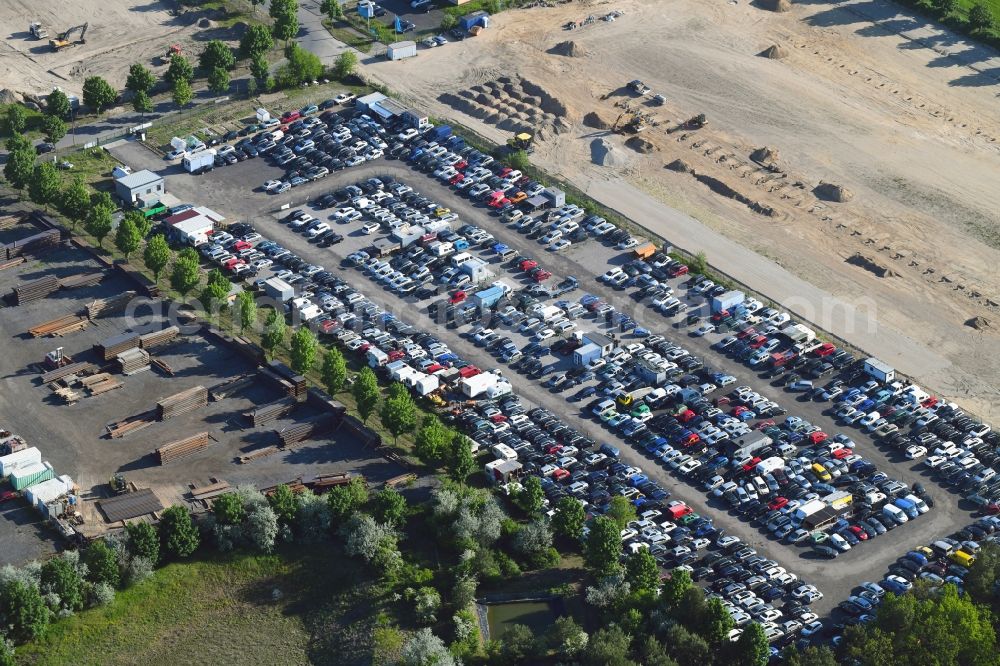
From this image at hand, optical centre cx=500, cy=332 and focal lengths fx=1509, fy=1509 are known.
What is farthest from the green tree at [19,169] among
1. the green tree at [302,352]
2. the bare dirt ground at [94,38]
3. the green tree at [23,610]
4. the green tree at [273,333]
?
the green tree at [23,610]

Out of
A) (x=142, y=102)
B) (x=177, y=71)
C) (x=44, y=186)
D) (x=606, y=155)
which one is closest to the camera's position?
(x=44, y=186)

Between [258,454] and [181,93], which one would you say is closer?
[258,454]

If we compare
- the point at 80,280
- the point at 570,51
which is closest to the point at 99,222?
the point at 80,280

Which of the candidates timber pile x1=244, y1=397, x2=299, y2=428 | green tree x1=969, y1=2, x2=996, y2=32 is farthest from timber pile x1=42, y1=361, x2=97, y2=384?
green tree x1=969, y1=2, x2=996, y2=32

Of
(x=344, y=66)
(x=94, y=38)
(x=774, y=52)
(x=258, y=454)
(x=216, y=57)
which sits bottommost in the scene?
(x=258, y=454)

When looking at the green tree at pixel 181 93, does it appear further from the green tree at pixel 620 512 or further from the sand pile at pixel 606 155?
the green tree at pixel 620 512

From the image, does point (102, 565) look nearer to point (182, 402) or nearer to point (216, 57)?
point (182, 402)

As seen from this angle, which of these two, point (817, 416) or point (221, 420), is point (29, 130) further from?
point (817, 416)

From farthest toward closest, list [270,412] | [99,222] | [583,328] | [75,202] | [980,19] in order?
[980,19] < [75,202] < [99,222] < [583,328] < [270,412]
